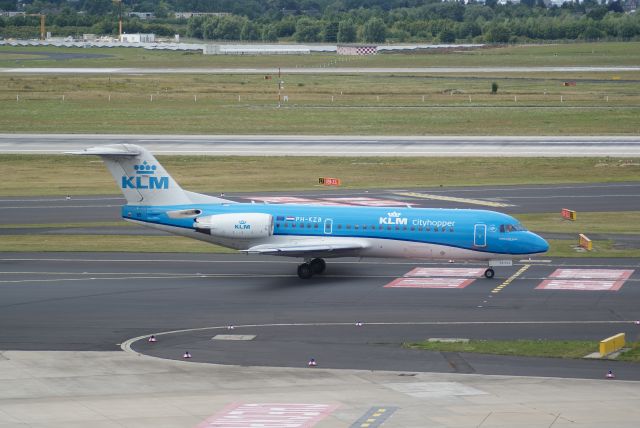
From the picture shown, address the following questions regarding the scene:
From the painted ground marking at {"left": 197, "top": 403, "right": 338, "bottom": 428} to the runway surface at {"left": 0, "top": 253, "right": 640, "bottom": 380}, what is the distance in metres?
4.92

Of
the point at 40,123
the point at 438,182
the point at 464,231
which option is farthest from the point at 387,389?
the point at 40,123

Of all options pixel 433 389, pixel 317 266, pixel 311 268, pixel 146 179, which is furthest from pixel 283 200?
pixel 433 389

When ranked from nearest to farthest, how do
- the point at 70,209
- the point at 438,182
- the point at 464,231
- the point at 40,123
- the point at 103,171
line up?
the point at 464,231 < the point at 70,209 < the point at 438,182 < the point at 103,171 < the point at 40,123

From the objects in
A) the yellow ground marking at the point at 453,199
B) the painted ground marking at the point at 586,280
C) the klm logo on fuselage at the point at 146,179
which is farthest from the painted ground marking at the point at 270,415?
the yellow ground marking at the point at 453,199

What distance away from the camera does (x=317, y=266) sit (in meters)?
50.7

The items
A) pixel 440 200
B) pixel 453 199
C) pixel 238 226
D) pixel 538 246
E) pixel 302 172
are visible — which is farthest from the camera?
pixel 302 172

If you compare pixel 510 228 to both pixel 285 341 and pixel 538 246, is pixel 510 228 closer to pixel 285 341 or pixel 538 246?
pixel 538 246

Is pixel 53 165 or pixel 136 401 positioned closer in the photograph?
pixel 136 401

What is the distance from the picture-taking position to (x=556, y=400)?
31.6 meters

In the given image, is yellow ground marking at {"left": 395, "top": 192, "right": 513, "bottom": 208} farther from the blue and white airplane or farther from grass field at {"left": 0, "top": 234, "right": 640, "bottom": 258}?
the blue and white airplane

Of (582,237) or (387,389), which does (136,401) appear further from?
(582,237)

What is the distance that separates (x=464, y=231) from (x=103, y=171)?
140ft

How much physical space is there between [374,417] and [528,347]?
9.72 meters

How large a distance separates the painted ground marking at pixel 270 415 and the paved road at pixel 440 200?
3645 centimetres
